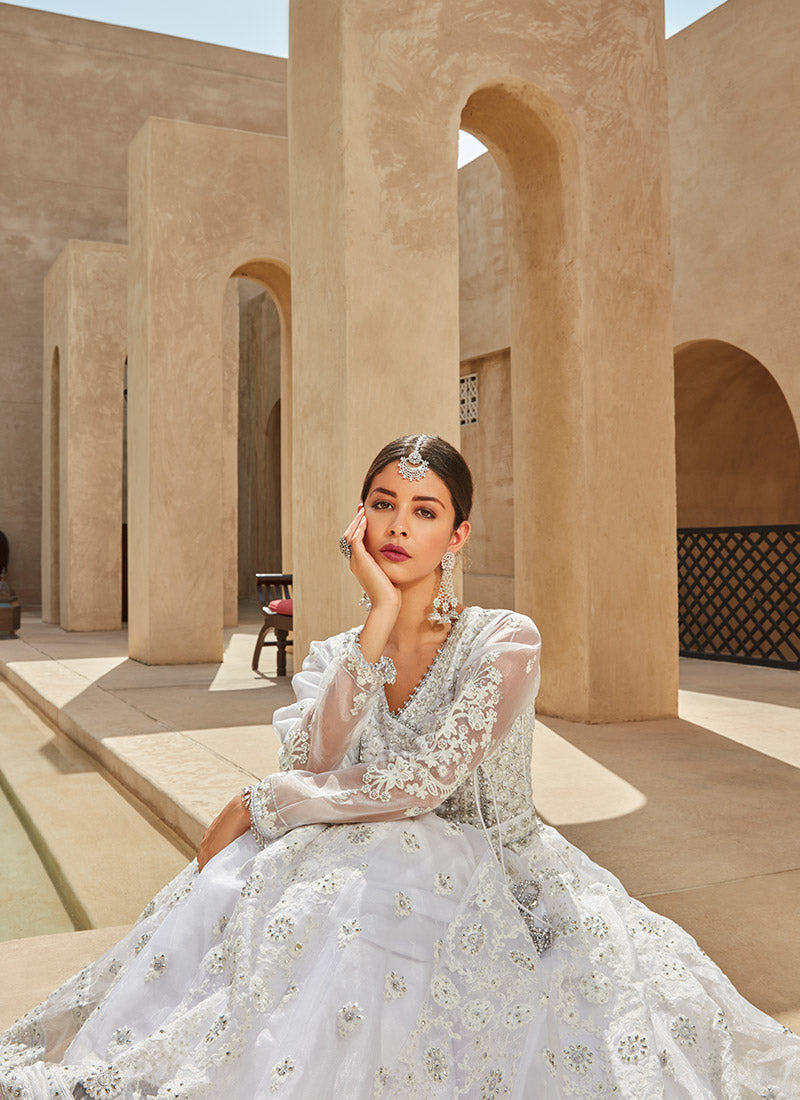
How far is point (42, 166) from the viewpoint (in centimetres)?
1457

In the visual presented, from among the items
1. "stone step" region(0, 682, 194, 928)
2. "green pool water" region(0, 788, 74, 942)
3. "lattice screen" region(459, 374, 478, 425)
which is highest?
"lattice screen" region(459, 374, 478, 425)

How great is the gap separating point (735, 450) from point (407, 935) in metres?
9.82

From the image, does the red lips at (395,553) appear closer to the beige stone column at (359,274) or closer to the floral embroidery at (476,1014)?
the floral embroidery at (476,1014)

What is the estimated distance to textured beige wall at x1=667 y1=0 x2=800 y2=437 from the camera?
25.3 ft

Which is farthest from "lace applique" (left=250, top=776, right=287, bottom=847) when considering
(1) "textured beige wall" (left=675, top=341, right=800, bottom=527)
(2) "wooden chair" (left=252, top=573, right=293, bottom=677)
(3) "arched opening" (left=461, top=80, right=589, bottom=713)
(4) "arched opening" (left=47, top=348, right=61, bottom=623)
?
(4) "arched opening" (left=47, top=348, right=61, bottom=623)

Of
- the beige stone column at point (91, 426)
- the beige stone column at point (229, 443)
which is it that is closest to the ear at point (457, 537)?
the beige stone column at point (91, 426)

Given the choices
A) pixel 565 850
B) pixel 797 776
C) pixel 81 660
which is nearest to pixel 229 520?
pixel 81 660

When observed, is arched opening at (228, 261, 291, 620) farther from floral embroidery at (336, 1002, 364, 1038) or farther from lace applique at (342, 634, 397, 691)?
floral embroidery at (336, 1002, 364, 1038)

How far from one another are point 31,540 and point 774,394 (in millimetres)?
10332

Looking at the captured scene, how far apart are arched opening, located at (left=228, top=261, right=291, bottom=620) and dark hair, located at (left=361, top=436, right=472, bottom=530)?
14644 millimetres

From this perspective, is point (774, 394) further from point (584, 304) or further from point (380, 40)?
point (380, 40)

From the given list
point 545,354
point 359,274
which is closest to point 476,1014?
point 359,274

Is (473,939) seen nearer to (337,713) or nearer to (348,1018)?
(348,1018)

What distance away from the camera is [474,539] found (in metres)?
11.3
